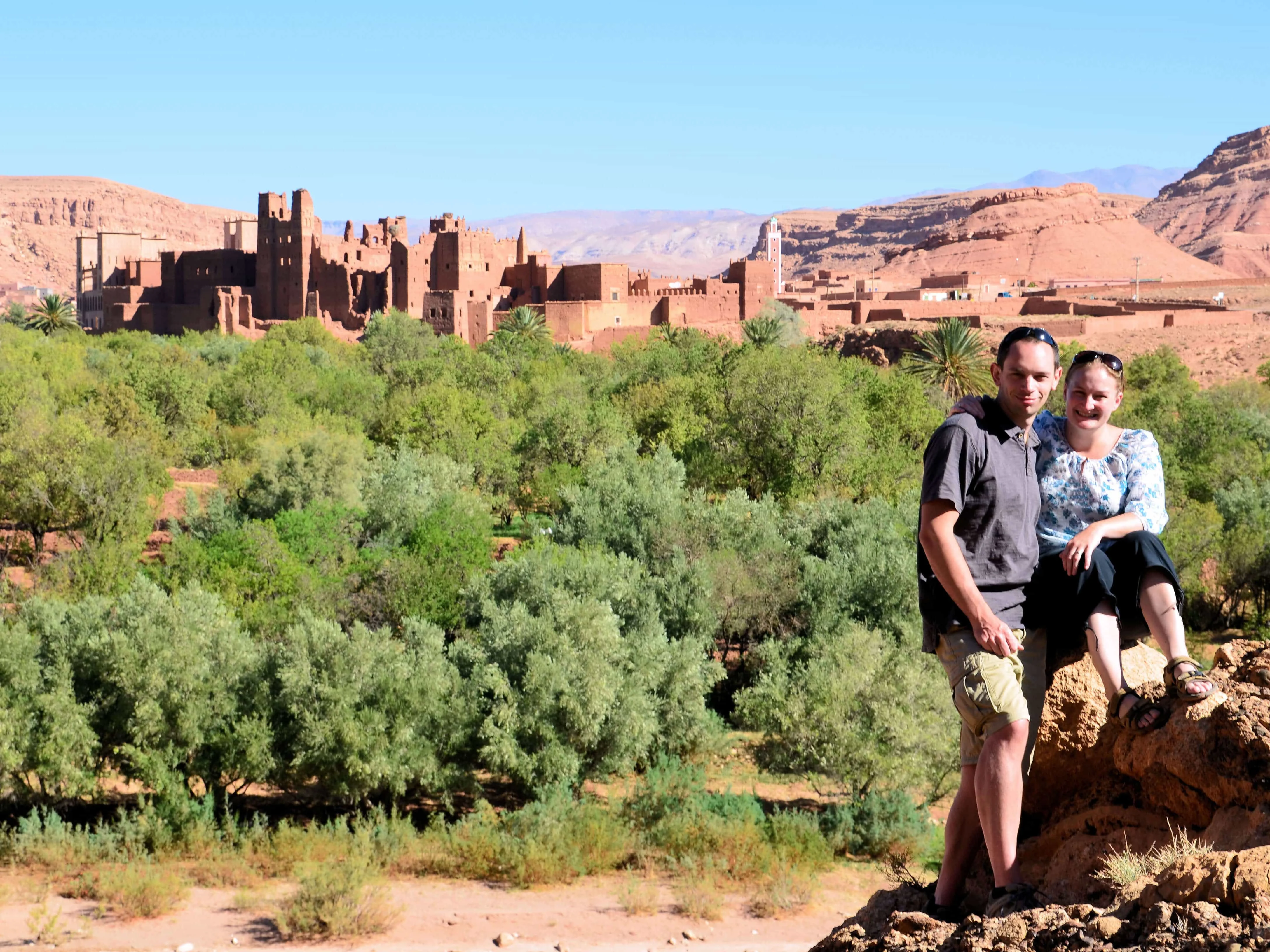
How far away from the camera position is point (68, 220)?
6757 inches

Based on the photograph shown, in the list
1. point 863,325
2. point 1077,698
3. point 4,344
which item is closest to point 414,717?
point 1077,698

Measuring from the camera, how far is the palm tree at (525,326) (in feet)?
160

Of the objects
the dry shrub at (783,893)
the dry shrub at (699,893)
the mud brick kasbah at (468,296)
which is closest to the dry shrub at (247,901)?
the dry shrub at (699,893)

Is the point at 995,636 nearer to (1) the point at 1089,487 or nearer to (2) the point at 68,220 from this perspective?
(1) the point at 1089,487

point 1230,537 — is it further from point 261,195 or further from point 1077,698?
point 261,195

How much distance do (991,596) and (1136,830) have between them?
1.11 m

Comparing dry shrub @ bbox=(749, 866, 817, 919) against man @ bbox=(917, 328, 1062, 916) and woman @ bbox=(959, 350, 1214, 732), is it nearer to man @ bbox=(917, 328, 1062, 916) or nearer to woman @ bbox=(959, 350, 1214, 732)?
man @ bbox=(917, 328, 1062, 916)

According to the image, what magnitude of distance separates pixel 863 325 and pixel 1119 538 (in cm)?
4954

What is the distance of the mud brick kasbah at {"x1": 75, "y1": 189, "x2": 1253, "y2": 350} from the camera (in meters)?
52.8

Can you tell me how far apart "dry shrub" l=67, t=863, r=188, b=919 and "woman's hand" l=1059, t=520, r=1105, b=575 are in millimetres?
10508

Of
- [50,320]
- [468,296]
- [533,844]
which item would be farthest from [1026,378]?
[50,320]

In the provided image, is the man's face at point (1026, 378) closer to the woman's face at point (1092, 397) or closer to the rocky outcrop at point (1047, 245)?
the woman's face at point (1092, 397)

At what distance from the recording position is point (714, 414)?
98.1 feet

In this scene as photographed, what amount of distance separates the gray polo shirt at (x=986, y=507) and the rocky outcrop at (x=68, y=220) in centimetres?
14811
